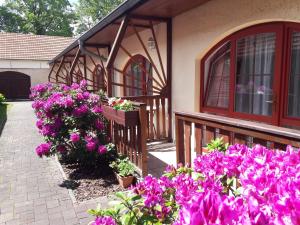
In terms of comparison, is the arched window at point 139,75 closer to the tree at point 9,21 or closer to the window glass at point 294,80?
the window glass at point 294,80

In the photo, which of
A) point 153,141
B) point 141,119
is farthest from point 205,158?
point 153,141

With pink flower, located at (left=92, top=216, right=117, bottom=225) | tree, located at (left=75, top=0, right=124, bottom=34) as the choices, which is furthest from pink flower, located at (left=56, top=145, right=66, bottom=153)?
tree, located at (left=75, top=0, right=124, bottom=34)

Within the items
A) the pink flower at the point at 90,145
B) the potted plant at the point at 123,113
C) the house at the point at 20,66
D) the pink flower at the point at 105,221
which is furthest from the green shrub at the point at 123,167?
the house at the point at 20,66

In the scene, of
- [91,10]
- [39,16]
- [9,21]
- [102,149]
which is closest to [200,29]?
[102,149]

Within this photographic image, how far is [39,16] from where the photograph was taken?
124ft

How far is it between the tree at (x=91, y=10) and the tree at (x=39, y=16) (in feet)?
9.73

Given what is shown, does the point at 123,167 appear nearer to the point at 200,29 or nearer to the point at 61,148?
the point at 61,148

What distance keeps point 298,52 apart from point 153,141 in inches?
139

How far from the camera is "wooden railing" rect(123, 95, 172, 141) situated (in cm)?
619

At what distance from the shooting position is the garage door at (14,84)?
75.1 feet

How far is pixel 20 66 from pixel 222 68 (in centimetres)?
2167

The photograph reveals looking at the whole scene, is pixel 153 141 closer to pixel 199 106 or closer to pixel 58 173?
pixel 199 106

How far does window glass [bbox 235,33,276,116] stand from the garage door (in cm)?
2236

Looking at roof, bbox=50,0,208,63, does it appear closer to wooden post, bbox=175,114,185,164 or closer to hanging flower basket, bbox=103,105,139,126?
hanging flower basket, bbox=103,105,139,126
